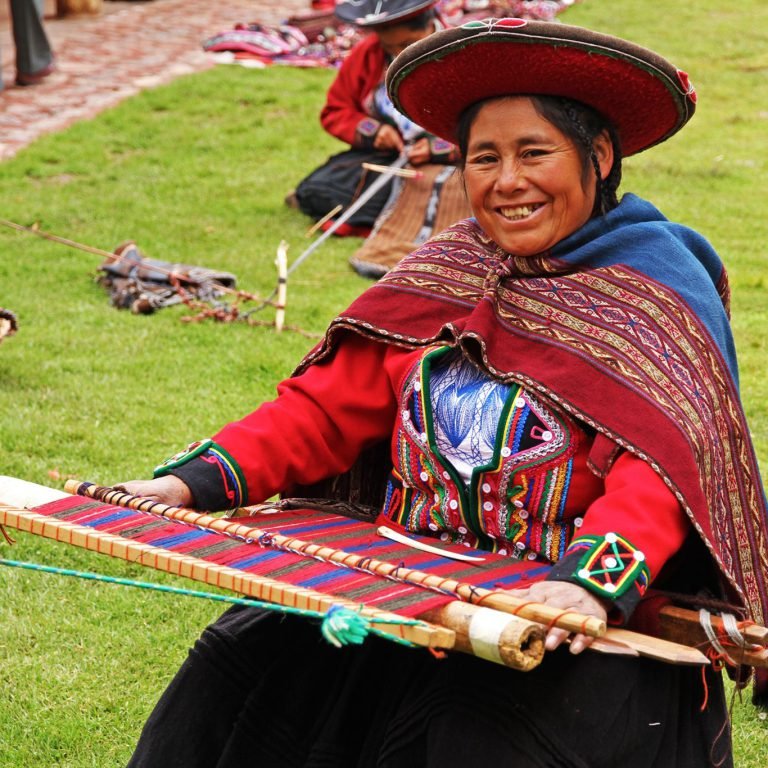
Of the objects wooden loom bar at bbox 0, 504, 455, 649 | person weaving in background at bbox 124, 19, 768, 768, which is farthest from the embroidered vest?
wooden loom bar at bbox 0, 504, 455, 649

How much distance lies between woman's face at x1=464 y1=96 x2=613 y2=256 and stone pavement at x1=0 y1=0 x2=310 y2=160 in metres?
7.84

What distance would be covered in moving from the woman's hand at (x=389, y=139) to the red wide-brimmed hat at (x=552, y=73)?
18.3ft

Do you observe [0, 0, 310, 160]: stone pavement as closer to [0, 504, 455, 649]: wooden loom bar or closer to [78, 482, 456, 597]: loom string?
[78, 482, 456, 597]: loom string

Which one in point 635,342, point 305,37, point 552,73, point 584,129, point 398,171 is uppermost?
point 552,73

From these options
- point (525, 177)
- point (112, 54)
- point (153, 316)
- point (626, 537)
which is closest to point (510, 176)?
point (525, 177)

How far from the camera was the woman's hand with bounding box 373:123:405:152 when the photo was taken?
836cm

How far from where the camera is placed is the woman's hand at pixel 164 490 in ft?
8.57

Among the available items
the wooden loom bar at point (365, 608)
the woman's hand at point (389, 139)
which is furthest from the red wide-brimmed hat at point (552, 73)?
the woman's hand at point (389, 139)

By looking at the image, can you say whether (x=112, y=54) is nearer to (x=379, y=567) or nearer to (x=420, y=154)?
(x=420, y=154)

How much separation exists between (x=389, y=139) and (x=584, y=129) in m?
5.79

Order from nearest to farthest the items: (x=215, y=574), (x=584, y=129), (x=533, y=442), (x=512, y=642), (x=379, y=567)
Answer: (x=512, y=642)
(x=215, y=574)
(x=379, y=567)
(x=533, y=442)
(x=584, y=129)

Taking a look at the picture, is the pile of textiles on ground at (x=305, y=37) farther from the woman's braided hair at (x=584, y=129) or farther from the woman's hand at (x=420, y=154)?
the woman's braided hair at (x=584, y=129)

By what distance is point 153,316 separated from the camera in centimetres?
692

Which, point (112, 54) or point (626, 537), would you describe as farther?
point (112, 54)
